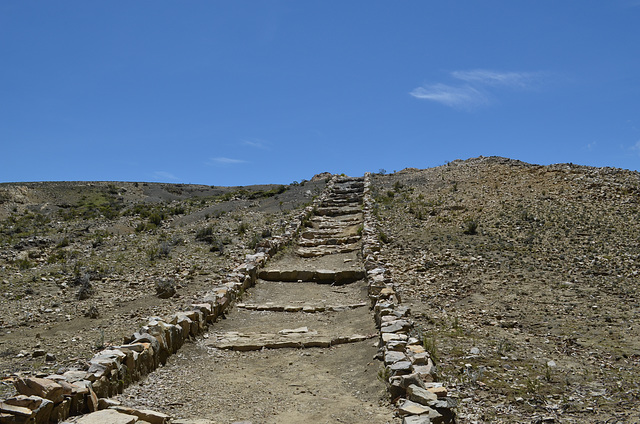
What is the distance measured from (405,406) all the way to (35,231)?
21.5 metres

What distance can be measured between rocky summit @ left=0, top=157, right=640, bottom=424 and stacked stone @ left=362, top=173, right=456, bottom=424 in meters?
0.03

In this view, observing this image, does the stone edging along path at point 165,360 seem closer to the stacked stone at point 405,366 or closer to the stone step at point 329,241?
the stacked stone at point 405,366

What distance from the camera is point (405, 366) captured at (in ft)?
23.1

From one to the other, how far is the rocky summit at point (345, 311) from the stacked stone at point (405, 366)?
30mm

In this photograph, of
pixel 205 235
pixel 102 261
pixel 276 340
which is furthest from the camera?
pixel 205 235

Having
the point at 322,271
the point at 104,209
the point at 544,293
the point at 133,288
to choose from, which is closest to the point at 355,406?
the point at 544,293

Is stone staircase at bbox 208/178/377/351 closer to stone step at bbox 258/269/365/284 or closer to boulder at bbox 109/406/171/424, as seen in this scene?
stone step at bbox 258/269/365/284

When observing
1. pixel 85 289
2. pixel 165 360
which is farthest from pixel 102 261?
pixel 165 360

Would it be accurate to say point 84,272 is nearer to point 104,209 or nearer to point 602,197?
point 104,209

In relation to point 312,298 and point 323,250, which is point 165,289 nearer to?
point 312,298

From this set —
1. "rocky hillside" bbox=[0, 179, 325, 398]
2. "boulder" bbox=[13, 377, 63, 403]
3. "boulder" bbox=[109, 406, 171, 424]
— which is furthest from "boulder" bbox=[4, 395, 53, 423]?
"rocky hillside" bbox=[0, 179, 325, 398]

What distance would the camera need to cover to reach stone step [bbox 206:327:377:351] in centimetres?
945

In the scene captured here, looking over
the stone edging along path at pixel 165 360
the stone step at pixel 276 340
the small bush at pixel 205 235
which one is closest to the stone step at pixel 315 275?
the stone edging along path at pixel 165 360

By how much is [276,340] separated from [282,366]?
47.3 inches
